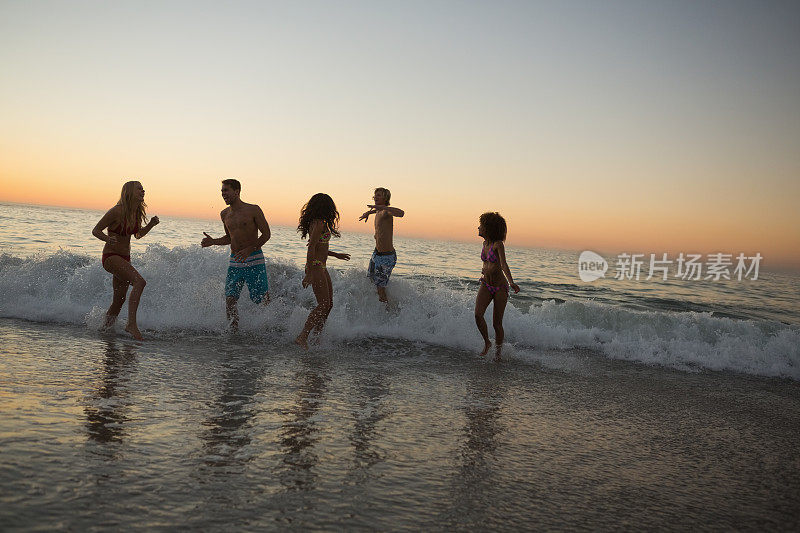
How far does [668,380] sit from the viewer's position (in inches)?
290

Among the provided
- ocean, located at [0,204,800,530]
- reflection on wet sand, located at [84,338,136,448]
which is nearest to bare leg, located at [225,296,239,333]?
ocean, located at [0,204,800,530]

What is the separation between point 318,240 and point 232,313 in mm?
1675

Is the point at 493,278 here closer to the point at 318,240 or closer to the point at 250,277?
the point at 318,240

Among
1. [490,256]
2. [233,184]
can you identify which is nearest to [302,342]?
[233,184]

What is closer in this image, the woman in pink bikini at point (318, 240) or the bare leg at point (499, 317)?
the woman in pink bikini at point (318, 240)

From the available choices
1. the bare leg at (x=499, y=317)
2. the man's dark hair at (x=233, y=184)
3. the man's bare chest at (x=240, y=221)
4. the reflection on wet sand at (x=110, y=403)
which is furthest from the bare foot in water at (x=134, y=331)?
the bare leg at (x=499, y=317)

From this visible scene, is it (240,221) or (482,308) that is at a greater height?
(240,221)

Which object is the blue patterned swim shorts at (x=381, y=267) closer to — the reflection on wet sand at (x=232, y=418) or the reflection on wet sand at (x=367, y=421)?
the reflection on wet sand at (x=367, y=421)

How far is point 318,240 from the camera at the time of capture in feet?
23.5

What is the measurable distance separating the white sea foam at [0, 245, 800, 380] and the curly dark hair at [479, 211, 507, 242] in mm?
1744

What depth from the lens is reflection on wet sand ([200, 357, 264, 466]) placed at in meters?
3.25

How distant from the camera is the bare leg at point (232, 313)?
298 inches

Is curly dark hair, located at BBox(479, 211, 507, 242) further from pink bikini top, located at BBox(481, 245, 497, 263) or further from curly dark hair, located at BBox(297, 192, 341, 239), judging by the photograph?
curly dark hair, located at BBox(297, 192, 341, 239)

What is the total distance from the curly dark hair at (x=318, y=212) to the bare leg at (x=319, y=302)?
0.57 metres
